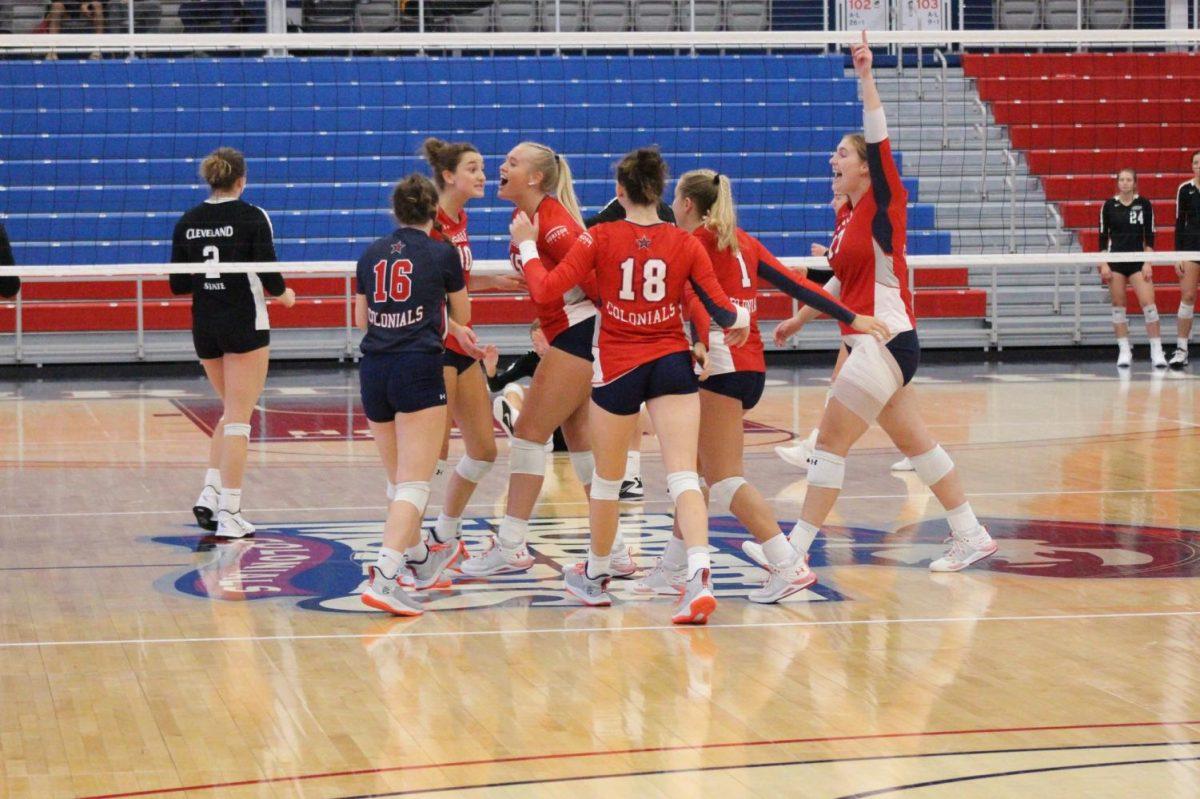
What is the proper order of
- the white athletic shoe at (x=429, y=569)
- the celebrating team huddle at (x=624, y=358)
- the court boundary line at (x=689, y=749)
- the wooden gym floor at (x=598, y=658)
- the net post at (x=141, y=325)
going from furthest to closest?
1. the net post at (x=141, y=325)
2. the white athletic shoe at (x=429, y=569)
3. the celebrating team huddle at (x=624, y=358)
4. the wooden gym floor at (x=598, y=658)
5. the court boundary line at (x=689, y=749)

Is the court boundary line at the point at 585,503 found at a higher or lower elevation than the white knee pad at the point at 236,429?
lower

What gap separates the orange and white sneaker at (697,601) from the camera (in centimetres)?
611

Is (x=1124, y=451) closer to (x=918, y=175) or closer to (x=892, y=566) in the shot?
(x=892, y=566)

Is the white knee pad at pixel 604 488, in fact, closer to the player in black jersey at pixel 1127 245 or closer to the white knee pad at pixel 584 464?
the white knee pad at pixel 584 464

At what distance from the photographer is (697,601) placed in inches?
240

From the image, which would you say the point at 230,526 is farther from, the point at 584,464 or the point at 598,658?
the point at 598,658

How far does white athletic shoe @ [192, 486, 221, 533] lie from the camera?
320 inches

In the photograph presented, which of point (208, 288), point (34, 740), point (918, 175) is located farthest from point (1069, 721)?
point (918, 175)

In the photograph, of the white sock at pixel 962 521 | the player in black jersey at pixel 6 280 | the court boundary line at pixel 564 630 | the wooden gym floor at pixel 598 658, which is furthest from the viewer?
the player in black jersey at pixel 6 280

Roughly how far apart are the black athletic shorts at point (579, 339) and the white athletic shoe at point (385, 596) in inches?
44.2

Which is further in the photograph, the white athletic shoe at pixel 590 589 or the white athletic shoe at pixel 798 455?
the white athletic shoe at pixel 798 455

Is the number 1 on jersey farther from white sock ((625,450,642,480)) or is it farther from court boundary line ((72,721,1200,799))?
white sock ((625,450,642,480))

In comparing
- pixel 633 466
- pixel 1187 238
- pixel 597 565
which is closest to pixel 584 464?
pixel 597 565

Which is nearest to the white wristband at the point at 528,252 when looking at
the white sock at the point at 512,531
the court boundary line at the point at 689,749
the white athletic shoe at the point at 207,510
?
the white sock at the point at 512,531
